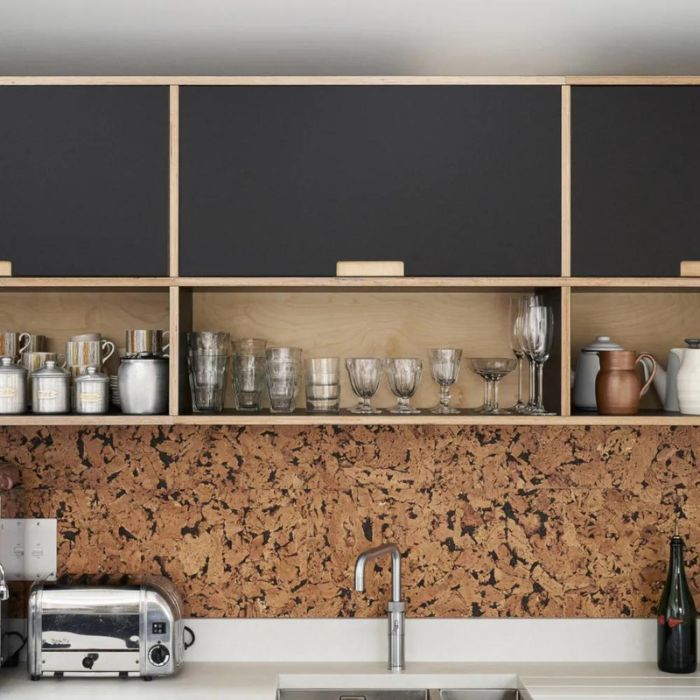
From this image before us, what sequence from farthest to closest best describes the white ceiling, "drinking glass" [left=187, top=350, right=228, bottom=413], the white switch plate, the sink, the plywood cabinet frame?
the white switch plate, the sink, "drinking glass" [left=187, top=350, right=228, bottom=413], the plywood cabinet frame, the white ceiling

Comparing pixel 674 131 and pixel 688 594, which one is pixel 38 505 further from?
pixel 674 131

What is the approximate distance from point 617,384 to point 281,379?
884mm

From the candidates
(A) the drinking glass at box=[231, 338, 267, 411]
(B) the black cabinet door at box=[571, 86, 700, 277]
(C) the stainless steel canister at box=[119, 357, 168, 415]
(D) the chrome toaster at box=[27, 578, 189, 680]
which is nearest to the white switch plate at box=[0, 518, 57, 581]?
(D) the chrome toaster at box=[27, 578, 189, 680]

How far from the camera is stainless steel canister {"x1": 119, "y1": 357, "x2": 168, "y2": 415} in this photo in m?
2.31

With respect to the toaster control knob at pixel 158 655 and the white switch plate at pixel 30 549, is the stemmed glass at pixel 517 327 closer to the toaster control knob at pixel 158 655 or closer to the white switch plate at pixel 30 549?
the toaster control knob at pixel 158 655

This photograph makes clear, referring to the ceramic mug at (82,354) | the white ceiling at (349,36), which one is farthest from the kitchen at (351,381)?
the white ceiling at (349,36)

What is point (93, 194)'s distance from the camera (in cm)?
228

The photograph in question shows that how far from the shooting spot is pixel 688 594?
2.50 metres

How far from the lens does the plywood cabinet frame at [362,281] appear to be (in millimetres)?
2262

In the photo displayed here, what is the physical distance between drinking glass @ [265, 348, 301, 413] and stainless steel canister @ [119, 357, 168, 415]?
0.96 feet

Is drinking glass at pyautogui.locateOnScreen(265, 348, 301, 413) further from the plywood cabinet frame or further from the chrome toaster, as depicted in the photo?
the chrome toaster

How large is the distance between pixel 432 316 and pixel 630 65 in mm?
894

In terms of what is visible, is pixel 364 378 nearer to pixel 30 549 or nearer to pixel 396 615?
pixel 396 615

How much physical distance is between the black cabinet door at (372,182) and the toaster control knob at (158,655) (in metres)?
1.01
